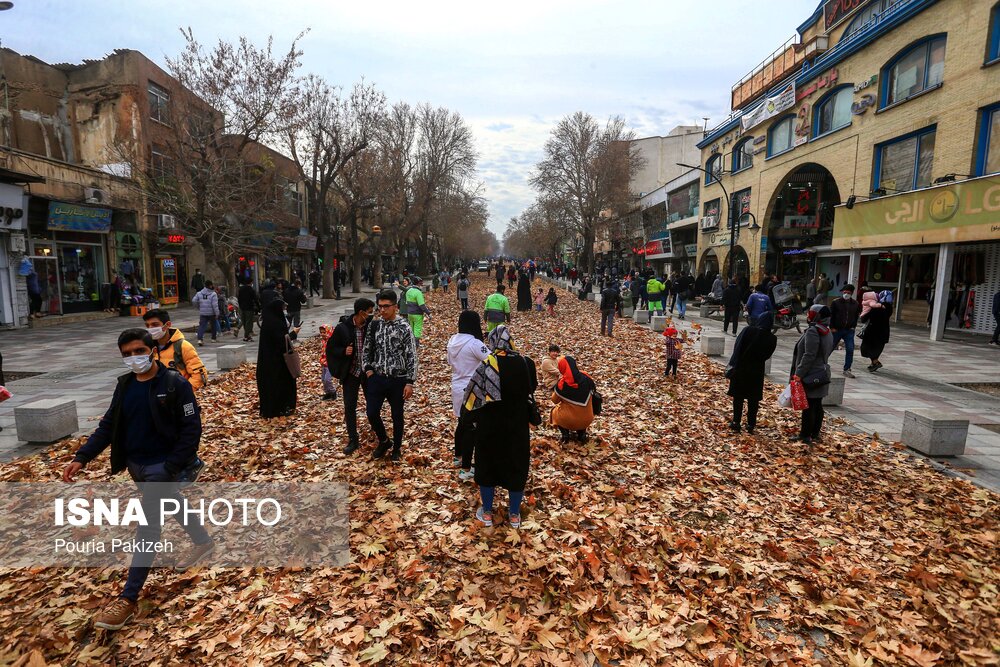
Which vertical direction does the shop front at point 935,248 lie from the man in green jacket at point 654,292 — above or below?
above

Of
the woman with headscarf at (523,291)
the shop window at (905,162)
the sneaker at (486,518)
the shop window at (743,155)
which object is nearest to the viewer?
the sneaker at (486,518)

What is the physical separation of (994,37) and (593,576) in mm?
21480

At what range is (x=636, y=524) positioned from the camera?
5.13 meters

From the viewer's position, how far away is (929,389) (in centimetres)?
1066

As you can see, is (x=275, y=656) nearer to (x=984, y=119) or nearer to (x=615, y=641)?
(x=615, y=641)

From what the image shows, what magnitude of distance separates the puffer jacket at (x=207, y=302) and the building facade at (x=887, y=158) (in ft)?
75.9

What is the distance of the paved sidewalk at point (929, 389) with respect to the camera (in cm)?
733

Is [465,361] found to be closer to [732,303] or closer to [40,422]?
[40,422]

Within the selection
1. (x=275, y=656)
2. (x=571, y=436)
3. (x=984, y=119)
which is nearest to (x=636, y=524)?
(x=571, y=436)

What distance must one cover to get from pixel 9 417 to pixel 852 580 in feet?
37.8

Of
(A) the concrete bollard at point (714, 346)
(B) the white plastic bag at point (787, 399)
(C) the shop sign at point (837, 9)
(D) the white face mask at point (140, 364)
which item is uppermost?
(C) the shop sign at point (837, 9)

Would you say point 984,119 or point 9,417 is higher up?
point 984,119

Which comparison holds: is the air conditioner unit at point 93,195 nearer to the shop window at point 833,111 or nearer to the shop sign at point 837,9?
the shop window at point 833,111

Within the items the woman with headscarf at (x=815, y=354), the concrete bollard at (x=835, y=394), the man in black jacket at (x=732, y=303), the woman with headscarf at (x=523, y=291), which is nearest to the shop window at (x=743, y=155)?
the woman with headscarf at (x=523, y=291)
